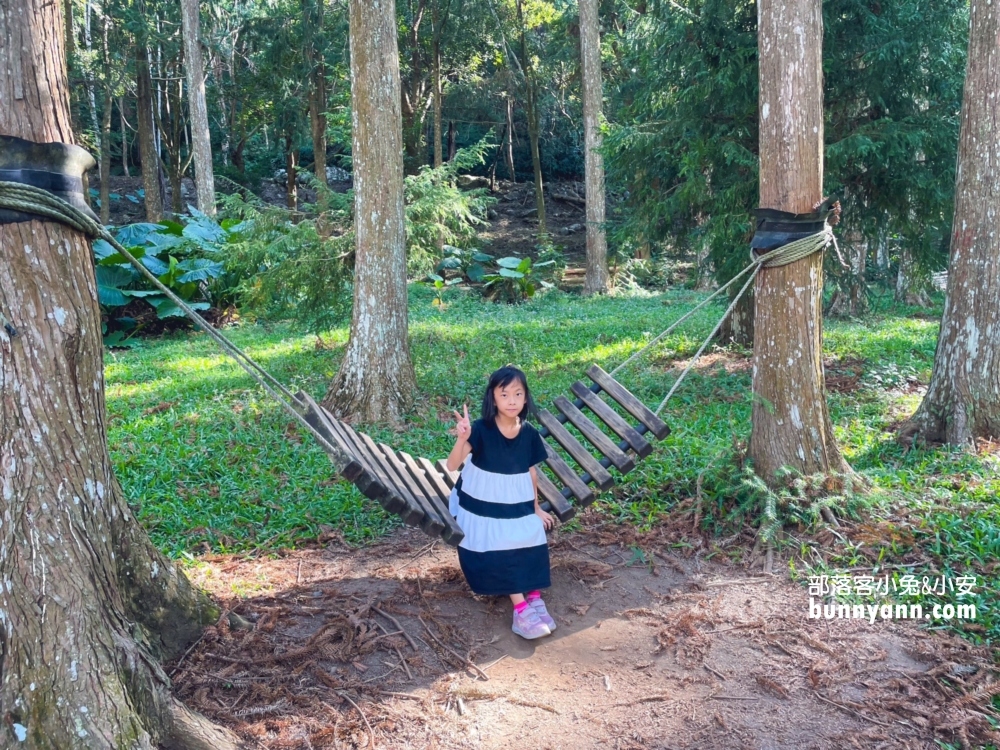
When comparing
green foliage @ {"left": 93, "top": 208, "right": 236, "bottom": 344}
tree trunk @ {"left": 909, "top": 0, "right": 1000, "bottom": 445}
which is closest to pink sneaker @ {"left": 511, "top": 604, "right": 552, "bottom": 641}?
tree trunk @ {"left": 909, "top": 0, "right": 1000, "bottom": 445}

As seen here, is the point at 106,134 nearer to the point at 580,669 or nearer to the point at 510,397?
the point at 510,397

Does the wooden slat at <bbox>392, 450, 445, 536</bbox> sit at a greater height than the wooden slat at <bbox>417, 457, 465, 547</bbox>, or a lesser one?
greater

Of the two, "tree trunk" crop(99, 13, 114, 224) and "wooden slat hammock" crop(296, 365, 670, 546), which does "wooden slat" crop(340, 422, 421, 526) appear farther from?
"tree trunk" crop(99, 13, 114, 224)

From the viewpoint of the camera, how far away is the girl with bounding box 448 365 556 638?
12.2 ft

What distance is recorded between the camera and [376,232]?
6.64 meters

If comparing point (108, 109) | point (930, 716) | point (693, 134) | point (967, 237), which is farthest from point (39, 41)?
point (108, 109)

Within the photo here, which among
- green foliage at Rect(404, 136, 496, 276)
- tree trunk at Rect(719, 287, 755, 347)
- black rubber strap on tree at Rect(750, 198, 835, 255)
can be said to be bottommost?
tree trunk at Rect(719, 287, 755, 347)

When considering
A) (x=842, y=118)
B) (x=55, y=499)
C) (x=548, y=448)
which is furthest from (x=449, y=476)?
(x=842, y=118)

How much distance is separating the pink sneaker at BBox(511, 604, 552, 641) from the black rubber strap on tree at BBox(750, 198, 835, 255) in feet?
7.83

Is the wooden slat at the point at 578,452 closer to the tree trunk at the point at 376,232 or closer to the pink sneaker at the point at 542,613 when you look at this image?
the pink sneaker at the point at 542,613

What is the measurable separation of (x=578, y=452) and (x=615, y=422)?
1.17ft

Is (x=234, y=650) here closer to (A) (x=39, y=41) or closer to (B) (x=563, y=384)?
(A) (x=39, y=41)

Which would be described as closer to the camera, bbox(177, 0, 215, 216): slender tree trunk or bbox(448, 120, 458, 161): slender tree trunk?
bbox(177, 0, 215, 216): slender tree trunk

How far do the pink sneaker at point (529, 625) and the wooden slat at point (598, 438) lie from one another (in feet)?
3.42
